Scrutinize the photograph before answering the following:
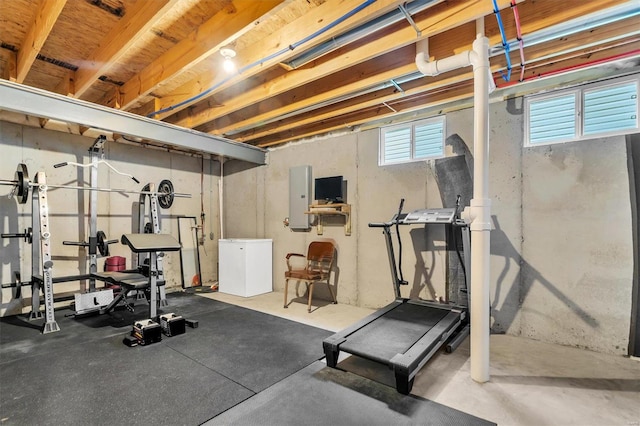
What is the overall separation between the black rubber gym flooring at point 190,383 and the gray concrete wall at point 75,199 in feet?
3.48

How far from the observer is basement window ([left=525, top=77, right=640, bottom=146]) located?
2.75 meters

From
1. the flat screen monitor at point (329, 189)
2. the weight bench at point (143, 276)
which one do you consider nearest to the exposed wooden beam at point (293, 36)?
the weight bench at point (143, 276)

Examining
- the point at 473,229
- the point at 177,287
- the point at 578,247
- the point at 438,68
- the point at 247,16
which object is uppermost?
the point at 247,16

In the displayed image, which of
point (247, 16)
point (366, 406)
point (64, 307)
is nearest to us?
point (366, 406)

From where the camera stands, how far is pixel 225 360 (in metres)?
2.67

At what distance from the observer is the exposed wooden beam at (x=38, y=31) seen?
2087 millimetres

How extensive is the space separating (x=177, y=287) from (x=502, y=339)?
Result: 5.13 meters

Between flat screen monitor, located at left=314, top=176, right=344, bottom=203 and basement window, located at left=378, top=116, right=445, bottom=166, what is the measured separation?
0.68 m

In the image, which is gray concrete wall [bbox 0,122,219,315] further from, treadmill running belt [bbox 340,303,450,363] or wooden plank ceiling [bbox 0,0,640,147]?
treadmill running belt [bbox 340,303,450,363]

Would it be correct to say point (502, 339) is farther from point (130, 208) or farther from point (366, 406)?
point (130, 208)

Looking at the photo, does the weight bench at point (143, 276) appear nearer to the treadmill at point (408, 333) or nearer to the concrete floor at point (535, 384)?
the treadmill at point (408, 333)

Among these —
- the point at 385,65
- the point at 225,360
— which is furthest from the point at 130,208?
the point at 385,65

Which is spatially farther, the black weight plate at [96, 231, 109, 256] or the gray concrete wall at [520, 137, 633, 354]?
the black weight plate at [96, 231, 109, 256]

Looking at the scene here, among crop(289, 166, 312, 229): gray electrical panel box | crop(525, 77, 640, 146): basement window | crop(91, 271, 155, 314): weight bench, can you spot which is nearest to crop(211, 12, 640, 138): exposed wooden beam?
crop(525, 77, 640, 146): basement window
